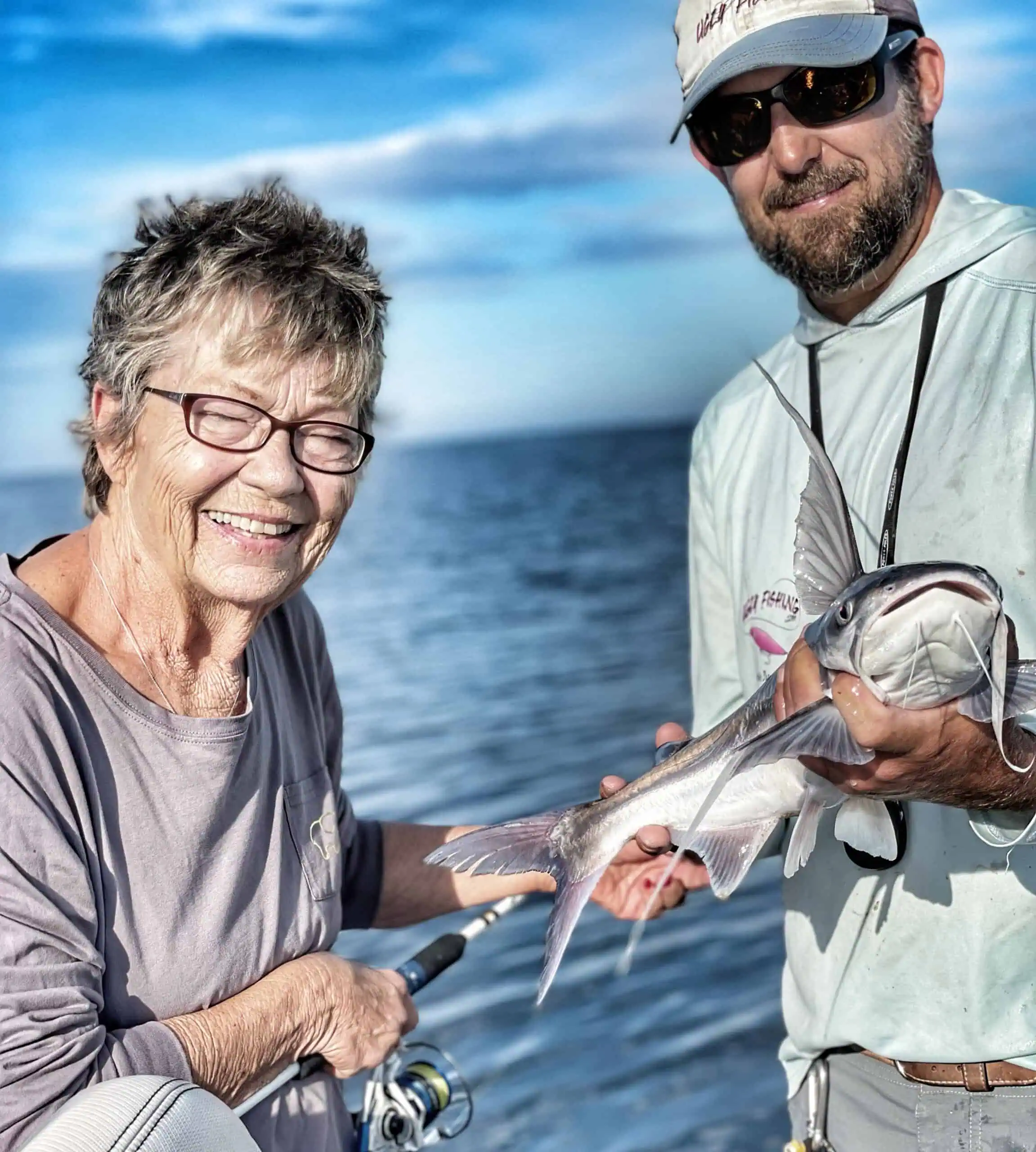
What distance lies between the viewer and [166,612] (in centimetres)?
306

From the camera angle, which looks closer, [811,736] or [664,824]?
[811,736]

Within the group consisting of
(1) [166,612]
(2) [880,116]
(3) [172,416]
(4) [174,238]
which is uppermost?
(2) [880,116]

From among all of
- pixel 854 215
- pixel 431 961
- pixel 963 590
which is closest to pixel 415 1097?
pixel 431 961

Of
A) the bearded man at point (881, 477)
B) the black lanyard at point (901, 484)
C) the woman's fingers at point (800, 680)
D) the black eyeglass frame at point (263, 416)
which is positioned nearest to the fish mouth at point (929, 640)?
the woman's fingers at point (800, 680)

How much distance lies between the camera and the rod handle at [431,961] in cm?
393

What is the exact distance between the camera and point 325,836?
3375mm

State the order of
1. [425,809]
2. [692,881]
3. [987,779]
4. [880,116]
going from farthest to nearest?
[425,809]
[692,881]
[880,116]
[987,779]

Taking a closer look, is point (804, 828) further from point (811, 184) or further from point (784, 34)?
point (784, 34)

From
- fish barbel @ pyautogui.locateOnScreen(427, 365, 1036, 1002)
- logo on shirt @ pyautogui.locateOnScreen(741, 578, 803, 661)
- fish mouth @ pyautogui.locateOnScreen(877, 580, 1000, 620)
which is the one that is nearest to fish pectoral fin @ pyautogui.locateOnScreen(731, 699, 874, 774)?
fish barbel @ pyautogui.locateOnScreen(427, 365, 1036, 1002)

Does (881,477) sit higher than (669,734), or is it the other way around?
(881,477)

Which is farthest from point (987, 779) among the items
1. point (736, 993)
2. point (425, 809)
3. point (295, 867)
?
point (425, 809)

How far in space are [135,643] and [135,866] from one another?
505 mm

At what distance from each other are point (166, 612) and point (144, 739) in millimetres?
324

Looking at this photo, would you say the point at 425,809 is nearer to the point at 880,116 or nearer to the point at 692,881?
the point at 692,881
